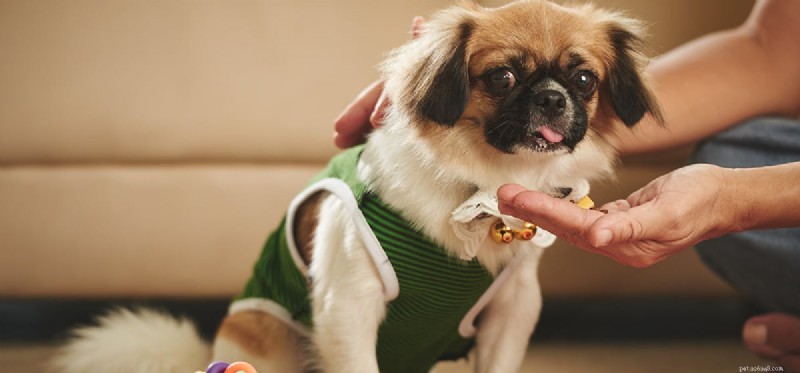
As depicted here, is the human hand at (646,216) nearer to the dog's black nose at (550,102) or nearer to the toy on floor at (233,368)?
the dog's black nose at (550,102)

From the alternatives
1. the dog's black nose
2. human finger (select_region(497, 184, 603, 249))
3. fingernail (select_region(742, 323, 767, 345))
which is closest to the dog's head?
the dog's black nose

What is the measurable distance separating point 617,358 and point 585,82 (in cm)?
88

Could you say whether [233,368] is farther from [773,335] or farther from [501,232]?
[773,335]

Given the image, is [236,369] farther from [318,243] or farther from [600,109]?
[600,109]

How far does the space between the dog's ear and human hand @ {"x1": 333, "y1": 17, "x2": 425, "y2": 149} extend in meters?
0.30

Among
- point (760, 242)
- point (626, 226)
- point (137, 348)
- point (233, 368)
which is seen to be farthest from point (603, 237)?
point (137, 348)

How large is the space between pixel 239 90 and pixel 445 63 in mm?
777

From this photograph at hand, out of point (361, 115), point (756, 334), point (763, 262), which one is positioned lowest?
point (756, 334)

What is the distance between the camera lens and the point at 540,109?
1115 mm

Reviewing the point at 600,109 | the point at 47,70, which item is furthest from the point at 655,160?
the point at 47,70

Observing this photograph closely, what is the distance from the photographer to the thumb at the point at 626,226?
3.39 feet

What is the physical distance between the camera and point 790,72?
161 cm

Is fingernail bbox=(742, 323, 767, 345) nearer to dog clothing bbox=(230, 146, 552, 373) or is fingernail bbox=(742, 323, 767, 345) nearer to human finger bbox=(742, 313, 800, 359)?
human finger bbox=(742, 313, 800, 359)

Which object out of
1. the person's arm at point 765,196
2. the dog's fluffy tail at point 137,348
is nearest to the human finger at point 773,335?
the person's arm at point 765,196
